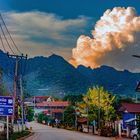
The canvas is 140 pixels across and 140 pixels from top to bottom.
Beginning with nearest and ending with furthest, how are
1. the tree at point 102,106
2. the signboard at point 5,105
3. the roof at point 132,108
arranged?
1. the signboard at point 5,105
2. the roof at point 132,108
3. the tree at point 102,106

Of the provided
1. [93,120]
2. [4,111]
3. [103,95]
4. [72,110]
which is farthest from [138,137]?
[72,110]

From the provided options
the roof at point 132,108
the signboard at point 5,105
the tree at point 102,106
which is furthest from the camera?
the tree at point 102,106

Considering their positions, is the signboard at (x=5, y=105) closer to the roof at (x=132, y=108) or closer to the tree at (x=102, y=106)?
the roof at (x=132, y=108)

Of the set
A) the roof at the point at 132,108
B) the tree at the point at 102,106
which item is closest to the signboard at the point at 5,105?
the roof at the point at 132,108

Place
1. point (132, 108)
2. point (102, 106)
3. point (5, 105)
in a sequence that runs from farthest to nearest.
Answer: point (102, 106) → point (132, 108) → point (5, 105)

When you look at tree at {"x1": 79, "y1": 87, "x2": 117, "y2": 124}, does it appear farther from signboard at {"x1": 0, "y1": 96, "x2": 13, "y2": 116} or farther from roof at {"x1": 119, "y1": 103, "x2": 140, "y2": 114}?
signboard at {"x1": 0, "y1": 96, "x2": 13, "y2": 116}

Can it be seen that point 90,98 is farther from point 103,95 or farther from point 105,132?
point 105,132

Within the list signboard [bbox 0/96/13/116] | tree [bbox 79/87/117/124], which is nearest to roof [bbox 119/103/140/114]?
tree [bbox 79/87/117/124]

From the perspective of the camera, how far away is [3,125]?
73625mm

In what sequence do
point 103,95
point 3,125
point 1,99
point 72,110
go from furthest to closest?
point 72,110, point 103,95, point 3,125, point 1,99

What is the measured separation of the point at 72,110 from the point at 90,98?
3075cm

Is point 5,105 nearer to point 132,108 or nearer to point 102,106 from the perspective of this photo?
point 132,108

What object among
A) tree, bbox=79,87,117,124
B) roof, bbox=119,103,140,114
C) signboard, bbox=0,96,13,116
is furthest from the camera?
tree, bbox=79,87,117,124

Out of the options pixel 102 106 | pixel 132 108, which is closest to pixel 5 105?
pixel 132 108
